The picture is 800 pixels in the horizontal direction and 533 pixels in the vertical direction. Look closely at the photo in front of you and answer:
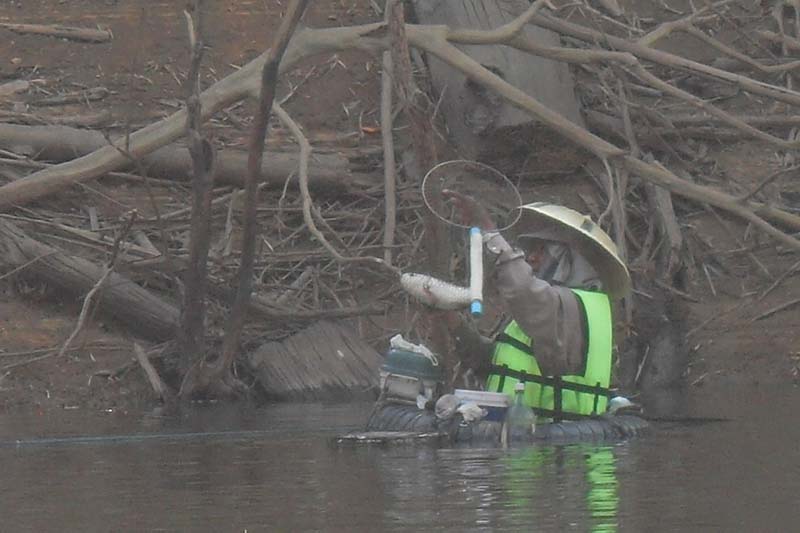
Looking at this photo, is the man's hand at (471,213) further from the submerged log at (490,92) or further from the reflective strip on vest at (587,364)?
the submerged log at (490,92)

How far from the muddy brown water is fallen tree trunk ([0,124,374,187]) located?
3.21 metres

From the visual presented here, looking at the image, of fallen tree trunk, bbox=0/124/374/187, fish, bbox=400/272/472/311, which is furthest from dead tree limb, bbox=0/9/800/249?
fish, bbox=400/272/472/311

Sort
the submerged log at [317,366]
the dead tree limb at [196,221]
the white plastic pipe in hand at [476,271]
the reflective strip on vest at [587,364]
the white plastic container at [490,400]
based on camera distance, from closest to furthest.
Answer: the white plastic pipe in hand at [476,271] → the reflective strip on vest at [587,364] → the white plastic container at [490,400] → the dead tree limb at [196,221] → the submerged log at [317,366]

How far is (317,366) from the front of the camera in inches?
497

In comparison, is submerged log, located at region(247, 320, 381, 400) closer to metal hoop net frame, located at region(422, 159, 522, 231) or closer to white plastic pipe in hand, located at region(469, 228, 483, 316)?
metal hoop net frame, located at region(422, 159, 522, 231)

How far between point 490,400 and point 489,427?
155 millimetres

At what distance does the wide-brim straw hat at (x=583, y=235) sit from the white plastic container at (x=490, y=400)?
75 centimetres

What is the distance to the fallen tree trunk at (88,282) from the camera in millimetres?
12695

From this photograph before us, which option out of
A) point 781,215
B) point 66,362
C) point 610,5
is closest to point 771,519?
point 781,215

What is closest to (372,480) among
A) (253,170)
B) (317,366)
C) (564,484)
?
(564,484)

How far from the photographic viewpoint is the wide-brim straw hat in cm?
916

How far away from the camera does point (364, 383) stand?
41.2 ft

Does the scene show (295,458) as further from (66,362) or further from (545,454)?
(66,362)

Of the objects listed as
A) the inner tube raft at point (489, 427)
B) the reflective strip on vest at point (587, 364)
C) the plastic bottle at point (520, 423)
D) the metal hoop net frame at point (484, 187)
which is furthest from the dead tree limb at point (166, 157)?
the plastic bottle at point (520, 423)
